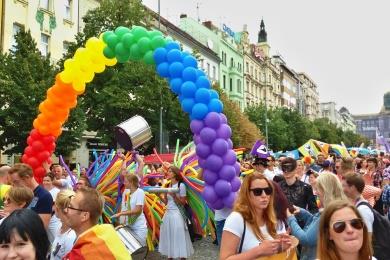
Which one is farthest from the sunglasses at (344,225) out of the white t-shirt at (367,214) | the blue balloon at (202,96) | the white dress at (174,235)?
the white dress at (174,235)

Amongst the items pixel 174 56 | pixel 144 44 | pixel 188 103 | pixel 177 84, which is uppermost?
pixel 144 44

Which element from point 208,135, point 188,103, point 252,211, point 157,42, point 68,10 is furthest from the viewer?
point 68,10

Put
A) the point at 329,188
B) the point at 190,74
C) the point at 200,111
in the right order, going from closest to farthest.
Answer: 1. the point at 329,188
2. the point at 200,111
3. the point at 190,74

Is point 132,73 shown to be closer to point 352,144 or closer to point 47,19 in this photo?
point 47,19

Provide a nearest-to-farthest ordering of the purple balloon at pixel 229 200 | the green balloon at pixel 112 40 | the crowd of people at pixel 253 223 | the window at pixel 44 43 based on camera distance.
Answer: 1. the crowd of people at pixel 253 223
2. the purple balloon at pixel 229 200
3. the green balloon at pixel 112 40
4. the window at pixel 44 43

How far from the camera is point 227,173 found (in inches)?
251

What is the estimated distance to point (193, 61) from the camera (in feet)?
23.6

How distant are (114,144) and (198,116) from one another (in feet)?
54.3

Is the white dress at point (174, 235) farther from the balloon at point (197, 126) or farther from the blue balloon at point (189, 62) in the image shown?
the blue balloon at point (189, 62)

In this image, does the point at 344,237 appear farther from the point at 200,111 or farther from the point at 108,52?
the point at 108,52

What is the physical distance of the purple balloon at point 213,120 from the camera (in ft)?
21.6

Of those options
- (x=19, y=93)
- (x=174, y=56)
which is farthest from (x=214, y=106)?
(x=19, y=93)

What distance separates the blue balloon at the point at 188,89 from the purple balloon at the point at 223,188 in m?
1.43

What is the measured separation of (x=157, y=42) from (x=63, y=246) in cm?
459
